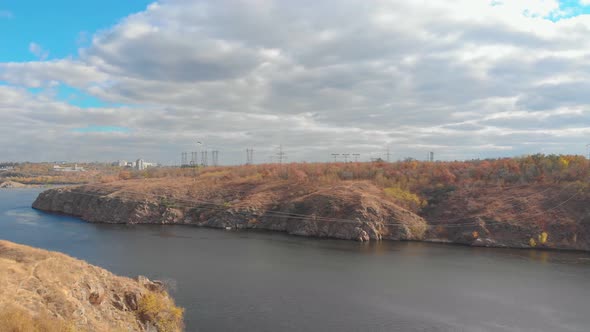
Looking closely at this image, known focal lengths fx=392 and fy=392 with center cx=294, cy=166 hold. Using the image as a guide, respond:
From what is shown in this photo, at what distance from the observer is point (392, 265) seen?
37.9 meters

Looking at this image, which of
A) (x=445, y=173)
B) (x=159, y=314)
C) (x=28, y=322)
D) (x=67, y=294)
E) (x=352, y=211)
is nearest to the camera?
(x=28, y=322)

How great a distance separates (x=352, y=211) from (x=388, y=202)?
6496 mm

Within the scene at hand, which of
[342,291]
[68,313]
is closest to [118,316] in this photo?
[68,313]

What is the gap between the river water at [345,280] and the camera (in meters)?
23.3

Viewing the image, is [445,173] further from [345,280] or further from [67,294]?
[67,294]

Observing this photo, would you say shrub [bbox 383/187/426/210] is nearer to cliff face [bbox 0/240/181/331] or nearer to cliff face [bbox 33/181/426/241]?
cliff face [bbox 33/181/426/241]

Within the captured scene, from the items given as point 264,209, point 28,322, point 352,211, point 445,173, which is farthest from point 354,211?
point 28,322

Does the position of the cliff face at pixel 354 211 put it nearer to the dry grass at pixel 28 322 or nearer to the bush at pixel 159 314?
the bush at pixel 159 314

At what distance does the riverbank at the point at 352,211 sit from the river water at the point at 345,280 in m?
3.53

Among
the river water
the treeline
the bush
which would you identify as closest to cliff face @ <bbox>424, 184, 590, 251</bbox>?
the river water

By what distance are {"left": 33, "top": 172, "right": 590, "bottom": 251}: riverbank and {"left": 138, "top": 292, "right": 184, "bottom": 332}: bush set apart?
116 feet

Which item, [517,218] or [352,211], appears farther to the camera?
[352,211]

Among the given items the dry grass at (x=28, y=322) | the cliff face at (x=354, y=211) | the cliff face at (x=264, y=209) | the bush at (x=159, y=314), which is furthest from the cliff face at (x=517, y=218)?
the dry grass at (x=28, y=322)

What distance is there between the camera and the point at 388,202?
194ft
